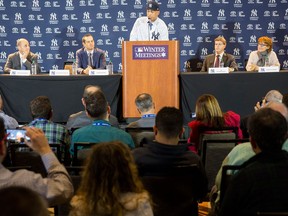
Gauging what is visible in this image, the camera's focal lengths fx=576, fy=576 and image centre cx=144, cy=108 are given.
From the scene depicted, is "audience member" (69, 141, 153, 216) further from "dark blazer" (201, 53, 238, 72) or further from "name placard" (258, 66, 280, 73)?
"dark blazer" (201, 53, 238, 72)

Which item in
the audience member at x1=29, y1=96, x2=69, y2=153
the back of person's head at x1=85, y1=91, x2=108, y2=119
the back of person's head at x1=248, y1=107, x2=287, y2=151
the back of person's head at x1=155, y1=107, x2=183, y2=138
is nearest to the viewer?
the back of person's head at x1=248, y1=107, x2=287, y2=151

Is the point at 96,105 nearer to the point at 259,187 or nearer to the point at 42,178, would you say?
the point at 42,178

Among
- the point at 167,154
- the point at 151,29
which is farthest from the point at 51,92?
the point at 167,154

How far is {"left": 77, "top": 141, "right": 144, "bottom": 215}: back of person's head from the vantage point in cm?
228

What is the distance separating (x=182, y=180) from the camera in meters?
3.04

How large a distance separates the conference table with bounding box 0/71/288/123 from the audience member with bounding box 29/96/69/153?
8.15ft

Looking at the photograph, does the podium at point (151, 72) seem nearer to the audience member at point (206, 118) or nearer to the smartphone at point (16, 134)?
the audience member at point (206, 118)

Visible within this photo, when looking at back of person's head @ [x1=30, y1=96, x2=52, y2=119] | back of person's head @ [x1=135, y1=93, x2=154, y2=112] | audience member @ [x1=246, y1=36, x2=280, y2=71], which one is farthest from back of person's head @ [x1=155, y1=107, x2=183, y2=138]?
audience member @ [x1=246, y1=36, x2=280, y2=71]

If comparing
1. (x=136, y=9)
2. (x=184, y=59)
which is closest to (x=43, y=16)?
(x=136, y=9)

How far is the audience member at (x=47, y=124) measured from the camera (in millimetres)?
4531

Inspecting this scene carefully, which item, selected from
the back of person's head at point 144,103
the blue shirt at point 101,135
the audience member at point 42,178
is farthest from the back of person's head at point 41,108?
the audience member at point 42,178

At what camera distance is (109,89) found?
281 inches

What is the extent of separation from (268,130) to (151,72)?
14.4 feet

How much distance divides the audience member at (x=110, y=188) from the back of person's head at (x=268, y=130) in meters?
0.66
